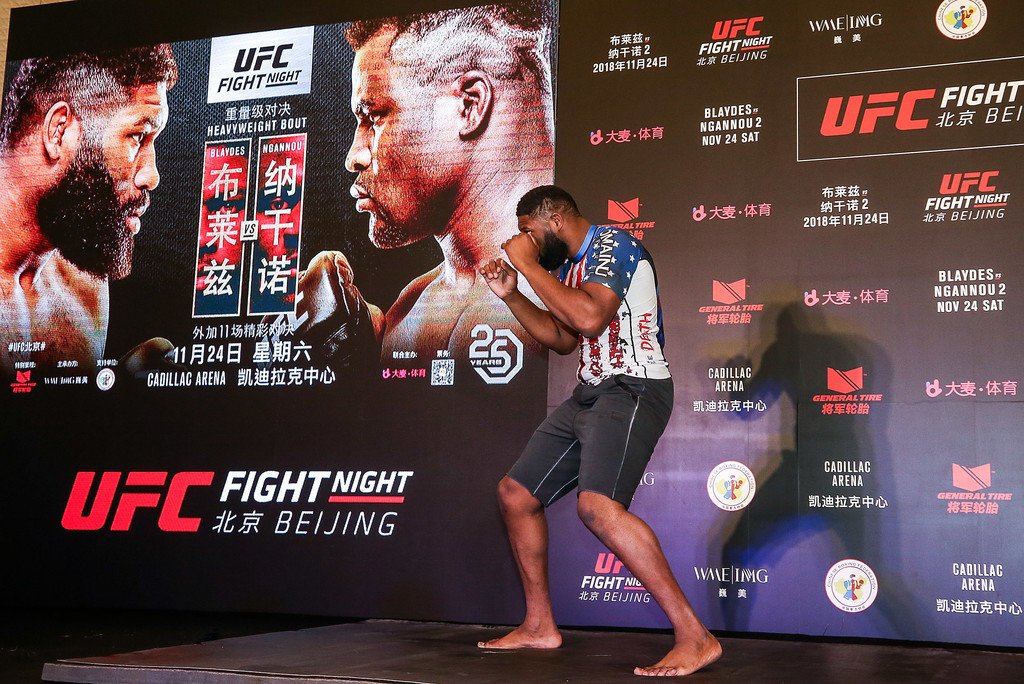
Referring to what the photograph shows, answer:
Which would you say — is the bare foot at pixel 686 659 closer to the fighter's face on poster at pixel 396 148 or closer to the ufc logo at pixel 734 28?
the fighter's face on poster at pixel 396 148

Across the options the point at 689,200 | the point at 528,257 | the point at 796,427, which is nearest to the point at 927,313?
the point at 796,427

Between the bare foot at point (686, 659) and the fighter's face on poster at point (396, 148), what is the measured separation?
2.54 metres

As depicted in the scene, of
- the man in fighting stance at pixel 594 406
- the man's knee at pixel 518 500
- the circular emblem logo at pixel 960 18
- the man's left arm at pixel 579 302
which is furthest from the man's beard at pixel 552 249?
the circular emblem logo at pixel 960 18

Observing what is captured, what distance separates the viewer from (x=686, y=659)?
3.00 meters

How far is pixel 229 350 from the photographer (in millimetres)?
5156

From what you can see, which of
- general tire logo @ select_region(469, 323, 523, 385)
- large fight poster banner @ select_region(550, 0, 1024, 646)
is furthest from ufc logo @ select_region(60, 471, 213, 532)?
large fight poster banner @ select_region(550, 0, 1024, 646)

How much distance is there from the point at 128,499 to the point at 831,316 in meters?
3.51

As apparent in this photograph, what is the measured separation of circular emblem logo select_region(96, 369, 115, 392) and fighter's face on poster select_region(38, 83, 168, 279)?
1.64 ft

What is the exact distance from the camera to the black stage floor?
9.48 ft

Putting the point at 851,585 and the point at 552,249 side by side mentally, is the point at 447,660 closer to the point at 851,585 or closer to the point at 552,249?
the point at 552,249

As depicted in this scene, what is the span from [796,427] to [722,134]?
1.33 meters

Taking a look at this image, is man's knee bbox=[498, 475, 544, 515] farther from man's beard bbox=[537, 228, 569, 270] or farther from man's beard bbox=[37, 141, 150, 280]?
man's beard bbox=[37, 141, 150, 280]

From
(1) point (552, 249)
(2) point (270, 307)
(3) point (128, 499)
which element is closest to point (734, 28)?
(1) point (552, 249)

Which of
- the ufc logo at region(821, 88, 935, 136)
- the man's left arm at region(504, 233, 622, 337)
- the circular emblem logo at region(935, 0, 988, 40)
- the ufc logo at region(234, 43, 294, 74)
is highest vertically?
the ufc logo at region(234, 43, 294, 74)
